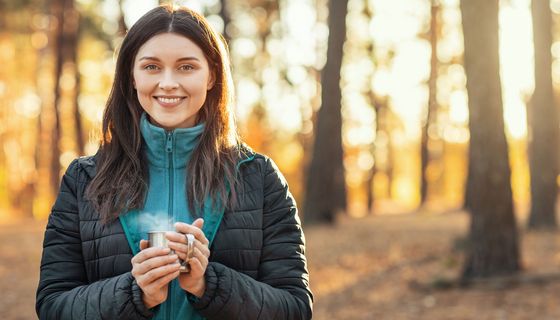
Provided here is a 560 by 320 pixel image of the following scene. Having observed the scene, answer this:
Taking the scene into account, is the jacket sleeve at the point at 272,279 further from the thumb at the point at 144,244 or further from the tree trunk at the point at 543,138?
the tree trunk at the point at 543,138

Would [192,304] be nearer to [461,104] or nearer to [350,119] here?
[461,104]

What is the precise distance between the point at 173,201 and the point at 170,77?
42cm

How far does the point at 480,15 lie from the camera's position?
8906 millimetres

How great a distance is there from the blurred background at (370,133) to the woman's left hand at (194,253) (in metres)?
0.78

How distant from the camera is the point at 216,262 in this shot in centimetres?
226

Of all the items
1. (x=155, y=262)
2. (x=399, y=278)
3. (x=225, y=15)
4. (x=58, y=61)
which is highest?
(x=58, y=61)

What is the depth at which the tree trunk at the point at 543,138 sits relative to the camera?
1361 centimetres

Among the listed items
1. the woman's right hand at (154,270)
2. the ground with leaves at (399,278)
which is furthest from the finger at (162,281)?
the ground with leaves at (399,278)

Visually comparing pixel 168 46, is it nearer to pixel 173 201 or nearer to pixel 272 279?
pixel 173 201

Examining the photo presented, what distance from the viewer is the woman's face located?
2.35 m

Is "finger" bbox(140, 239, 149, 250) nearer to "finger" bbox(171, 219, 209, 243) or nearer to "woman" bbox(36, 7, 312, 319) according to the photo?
"finger" bbox(171, 219, 209, 243)

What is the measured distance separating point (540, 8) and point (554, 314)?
322 inches

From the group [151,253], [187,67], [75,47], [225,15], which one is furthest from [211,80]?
[75,47]

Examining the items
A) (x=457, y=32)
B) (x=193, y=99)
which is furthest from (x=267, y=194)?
(x=457, y=32)
